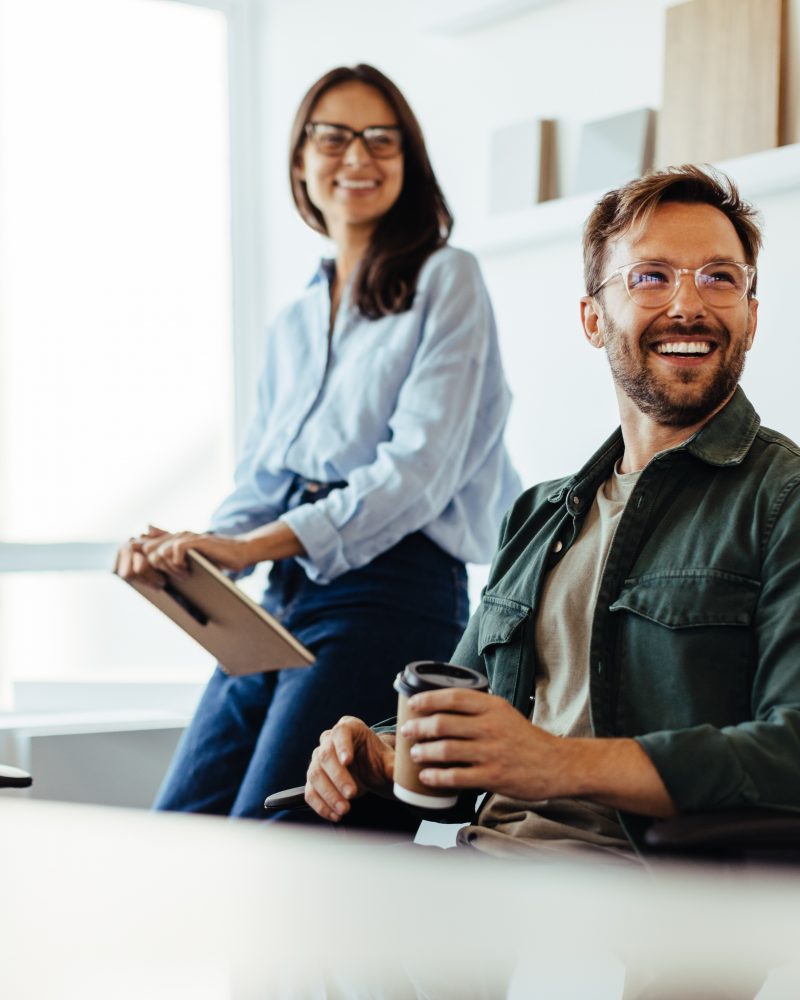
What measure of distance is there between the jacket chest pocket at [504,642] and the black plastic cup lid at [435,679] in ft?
0.98

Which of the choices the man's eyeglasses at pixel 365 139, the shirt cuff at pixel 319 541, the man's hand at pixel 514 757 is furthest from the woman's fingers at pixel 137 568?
the man's hand at pixel 514 757

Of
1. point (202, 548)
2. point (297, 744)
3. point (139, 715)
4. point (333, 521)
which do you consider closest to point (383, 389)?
point (333, 521)

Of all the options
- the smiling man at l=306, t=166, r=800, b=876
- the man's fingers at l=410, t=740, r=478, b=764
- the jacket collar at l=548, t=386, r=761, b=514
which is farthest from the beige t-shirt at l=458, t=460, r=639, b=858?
the man's fingers at l=410, t=740, r=478, b=764

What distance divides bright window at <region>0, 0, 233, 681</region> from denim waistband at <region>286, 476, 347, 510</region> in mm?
1345

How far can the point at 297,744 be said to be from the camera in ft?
6.73

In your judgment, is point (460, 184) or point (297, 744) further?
point (460, 184)

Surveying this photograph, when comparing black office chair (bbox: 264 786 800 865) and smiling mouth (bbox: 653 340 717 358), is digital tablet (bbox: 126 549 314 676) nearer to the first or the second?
smiling mouth (bbox: 653 340 717 358)

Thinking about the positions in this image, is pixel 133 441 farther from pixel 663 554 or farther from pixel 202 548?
pixel 663 554

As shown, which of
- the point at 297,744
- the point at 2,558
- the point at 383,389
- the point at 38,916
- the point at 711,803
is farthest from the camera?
the point at 2,558

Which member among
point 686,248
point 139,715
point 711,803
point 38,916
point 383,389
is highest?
point 686,248

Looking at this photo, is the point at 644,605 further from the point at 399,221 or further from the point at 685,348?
the point at 399,221

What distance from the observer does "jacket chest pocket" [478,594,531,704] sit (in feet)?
4.92

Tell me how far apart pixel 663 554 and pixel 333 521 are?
873 millimetres

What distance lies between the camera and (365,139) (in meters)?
2.38
